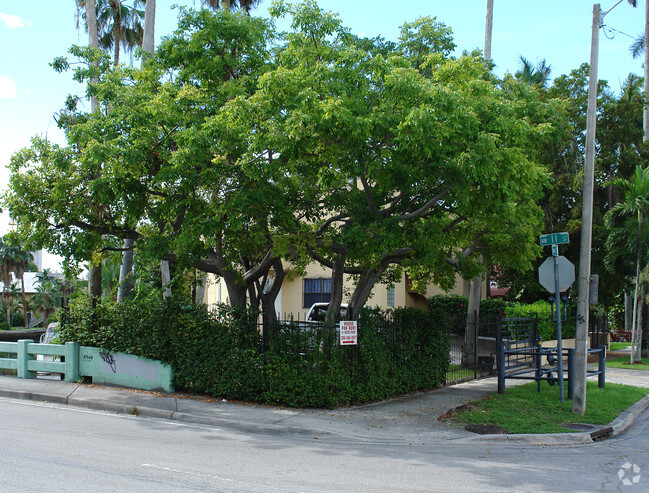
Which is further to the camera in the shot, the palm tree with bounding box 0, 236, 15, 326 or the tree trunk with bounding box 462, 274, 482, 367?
the palm tree with bounding box 0, 236, 15, 326

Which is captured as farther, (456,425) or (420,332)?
(420,332)

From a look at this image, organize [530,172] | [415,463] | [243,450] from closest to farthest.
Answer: [415,463]
[243,450]
[530,172]

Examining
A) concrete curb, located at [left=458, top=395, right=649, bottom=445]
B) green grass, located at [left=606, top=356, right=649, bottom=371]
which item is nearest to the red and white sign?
concrete curb, located at [left=458, top=395, right=649, bottom=445]

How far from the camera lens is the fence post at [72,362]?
51.8 ft

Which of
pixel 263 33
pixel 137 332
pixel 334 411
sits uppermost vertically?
pixel 263 33

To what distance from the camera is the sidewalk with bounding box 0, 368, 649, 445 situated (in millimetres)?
10234

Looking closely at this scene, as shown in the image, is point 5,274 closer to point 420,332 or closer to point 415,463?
point 420,332

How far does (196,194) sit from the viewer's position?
42.9 ft

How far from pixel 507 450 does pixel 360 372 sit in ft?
13.2

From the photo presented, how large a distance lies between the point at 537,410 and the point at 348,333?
4.03 m

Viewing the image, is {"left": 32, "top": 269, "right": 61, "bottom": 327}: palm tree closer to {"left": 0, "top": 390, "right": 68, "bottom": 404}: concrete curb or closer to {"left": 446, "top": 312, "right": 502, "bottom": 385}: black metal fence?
{"left": 0, "top": 390, "right": 68, "bottom": 404}: concrete curb

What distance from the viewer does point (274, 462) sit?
8.23 m

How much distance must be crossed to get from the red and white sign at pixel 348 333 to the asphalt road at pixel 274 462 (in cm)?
273

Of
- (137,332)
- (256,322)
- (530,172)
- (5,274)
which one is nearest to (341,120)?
(530,172)
